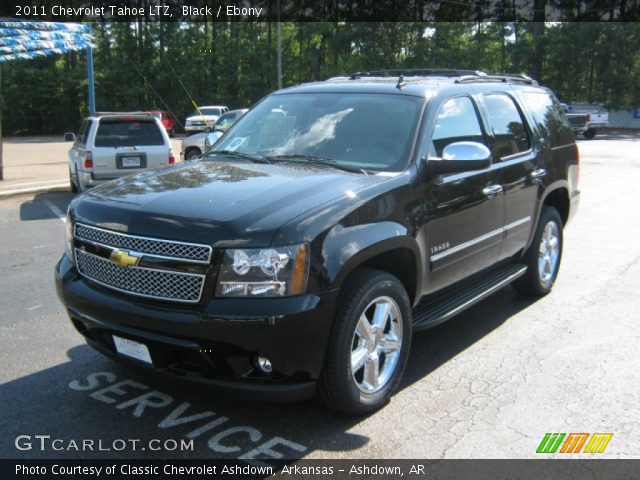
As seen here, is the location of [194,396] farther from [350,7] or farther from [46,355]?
[350,7]

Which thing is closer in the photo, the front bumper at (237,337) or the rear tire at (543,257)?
the front bumper at (237,337)

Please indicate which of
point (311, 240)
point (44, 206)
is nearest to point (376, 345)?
point (311, 240)

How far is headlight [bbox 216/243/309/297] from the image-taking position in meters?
3.05

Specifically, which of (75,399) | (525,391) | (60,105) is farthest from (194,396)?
(60,105)

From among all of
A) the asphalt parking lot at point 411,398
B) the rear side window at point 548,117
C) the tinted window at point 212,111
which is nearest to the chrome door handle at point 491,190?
the asphalt parking lot at point 411,398

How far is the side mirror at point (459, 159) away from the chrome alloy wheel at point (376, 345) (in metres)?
0.95

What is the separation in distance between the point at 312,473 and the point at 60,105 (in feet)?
151

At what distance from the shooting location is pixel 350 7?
51.4 metres

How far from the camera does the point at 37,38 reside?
1434 cm

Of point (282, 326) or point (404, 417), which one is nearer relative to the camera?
point (282, 326)

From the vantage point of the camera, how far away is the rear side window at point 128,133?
438 inches

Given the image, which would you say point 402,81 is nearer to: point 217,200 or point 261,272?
point 217,200

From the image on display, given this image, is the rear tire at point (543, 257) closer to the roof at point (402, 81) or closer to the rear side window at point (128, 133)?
the roof at point (402, 81)

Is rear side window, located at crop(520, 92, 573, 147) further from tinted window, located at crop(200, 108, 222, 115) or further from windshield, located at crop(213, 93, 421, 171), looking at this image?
tinted window, located at crop(200, 108, 222, 115)
